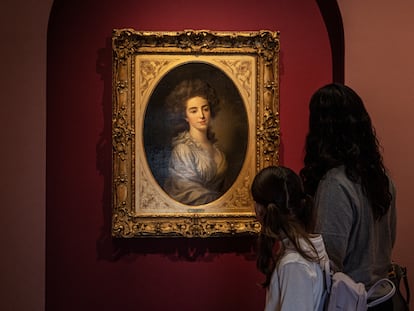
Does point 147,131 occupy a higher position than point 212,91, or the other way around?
point 212,91

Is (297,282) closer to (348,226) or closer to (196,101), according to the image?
(348,226)

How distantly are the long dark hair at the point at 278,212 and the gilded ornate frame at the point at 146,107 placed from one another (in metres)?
1.15

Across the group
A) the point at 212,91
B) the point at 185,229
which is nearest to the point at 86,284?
the point at 185,229

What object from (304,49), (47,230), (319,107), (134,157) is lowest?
(47,230)

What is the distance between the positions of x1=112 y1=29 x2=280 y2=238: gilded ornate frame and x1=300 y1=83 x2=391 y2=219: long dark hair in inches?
40.7

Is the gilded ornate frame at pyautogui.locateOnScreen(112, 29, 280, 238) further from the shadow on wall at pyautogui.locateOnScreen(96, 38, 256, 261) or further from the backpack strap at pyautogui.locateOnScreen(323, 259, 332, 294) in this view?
the backpack strap at pyautogui.locateOnScreen(323, 259, 332, 294)

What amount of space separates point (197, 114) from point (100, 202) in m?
0.72

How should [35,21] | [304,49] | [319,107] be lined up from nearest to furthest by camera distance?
1. [319,107]
2. [35,21]
3. [304,49]

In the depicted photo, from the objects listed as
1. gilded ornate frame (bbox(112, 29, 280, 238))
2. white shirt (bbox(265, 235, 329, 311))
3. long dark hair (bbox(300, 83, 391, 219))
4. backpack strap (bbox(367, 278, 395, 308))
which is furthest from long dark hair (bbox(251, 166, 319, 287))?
gilded ornate frame (bbox(112, 29, 280, 238))

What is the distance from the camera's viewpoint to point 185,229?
10.1ft

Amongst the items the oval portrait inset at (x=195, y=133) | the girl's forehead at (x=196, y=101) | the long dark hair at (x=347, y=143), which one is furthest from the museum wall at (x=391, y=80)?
the long dark hair at (x=347, y=143)

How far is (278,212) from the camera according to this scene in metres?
1.91

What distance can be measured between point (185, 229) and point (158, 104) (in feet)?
2.27

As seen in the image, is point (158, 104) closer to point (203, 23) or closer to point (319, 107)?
point (203, 23)
